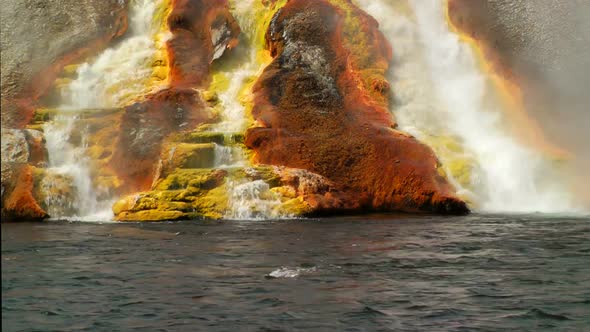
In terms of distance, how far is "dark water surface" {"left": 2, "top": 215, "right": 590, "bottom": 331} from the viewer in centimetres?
947

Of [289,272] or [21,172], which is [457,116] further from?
[289,272]

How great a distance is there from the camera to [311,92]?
1251 inches

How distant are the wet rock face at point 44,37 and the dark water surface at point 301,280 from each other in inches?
569

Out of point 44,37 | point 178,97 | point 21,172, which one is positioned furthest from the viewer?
point 44,37

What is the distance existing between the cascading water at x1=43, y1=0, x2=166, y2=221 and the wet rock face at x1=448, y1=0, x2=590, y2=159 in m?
17.8

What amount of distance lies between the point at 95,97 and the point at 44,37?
6.68m

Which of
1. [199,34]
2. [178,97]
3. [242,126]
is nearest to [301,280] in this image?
[242,126]

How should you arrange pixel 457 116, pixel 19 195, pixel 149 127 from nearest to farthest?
pixel 19 195 → pixel 149 127 → pixel 457 116

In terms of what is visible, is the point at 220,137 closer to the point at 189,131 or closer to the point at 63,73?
the point at 189,131

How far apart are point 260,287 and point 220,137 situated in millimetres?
17459

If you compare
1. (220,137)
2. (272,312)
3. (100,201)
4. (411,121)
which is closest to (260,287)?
(272,312)

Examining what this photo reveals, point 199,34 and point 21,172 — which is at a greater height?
point 199,34

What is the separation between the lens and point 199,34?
3756 cm

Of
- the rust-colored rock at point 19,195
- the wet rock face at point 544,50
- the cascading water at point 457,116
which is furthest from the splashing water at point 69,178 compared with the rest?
the wet rock face at point 544,50
